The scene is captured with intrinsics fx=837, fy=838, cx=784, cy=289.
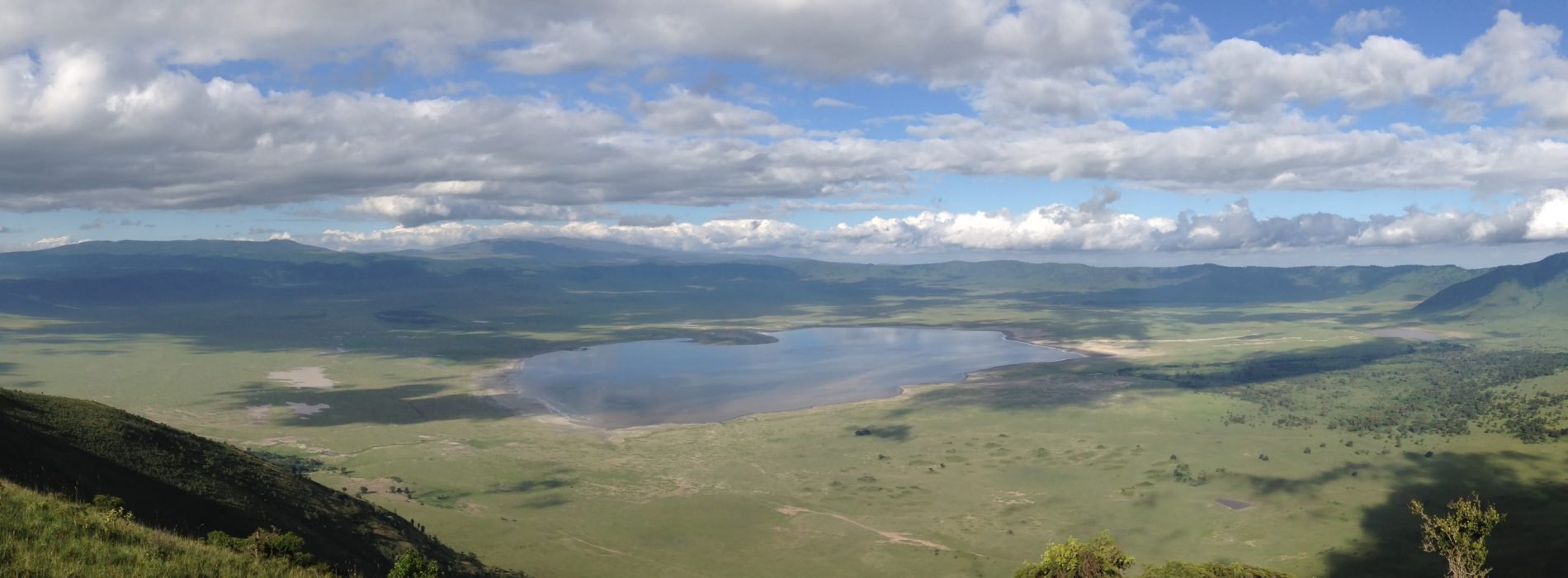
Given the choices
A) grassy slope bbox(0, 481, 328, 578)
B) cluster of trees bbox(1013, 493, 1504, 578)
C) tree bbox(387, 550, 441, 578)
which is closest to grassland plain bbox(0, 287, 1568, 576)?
cluster of trees bbox(1013, 493, 1504, 578)

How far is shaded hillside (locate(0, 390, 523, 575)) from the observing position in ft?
156

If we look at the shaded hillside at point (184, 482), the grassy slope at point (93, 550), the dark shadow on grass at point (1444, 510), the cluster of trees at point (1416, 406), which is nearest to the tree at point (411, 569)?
the shaded hillside at point (184, 482)

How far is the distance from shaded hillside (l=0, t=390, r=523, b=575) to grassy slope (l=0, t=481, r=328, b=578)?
74.1ft

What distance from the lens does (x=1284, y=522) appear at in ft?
311

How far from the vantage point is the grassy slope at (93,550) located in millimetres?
19141

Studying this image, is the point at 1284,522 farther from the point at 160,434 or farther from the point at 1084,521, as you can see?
the point at 160,434

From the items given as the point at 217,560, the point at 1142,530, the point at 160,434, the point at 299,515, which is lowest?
the point at 1142,530

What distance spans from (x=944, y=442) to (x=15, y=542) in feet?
427

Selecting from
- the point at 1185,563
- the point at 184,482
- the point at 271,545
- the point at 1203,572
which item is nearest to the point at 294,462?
the point at 184,482

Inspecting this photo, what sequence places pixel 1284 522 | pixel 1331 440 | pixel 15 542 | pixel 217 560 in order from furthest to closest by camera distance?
pixel 1331 440 → pixel 1284 522 → pixel 217 560 → pixel 15 542

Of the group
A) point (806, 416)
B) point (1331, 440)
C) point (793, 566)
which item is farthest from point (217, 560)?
point (1331, 440)

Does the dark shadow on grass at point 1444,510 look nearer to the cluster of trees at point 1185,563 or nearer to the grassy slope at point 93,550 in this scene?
the cluster of trees at point 1185,563

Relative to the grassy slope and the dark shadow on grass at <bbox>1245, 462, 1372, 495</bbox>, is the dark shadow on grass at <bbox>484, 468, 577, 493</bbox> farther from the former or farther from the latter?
the dark shadow on grass at <bbox>1245, 462, 1372, 495</bbox>

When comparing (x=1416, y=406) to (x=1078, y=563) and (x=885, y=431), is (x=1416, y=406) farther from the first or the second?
(x=1078, y=563)
